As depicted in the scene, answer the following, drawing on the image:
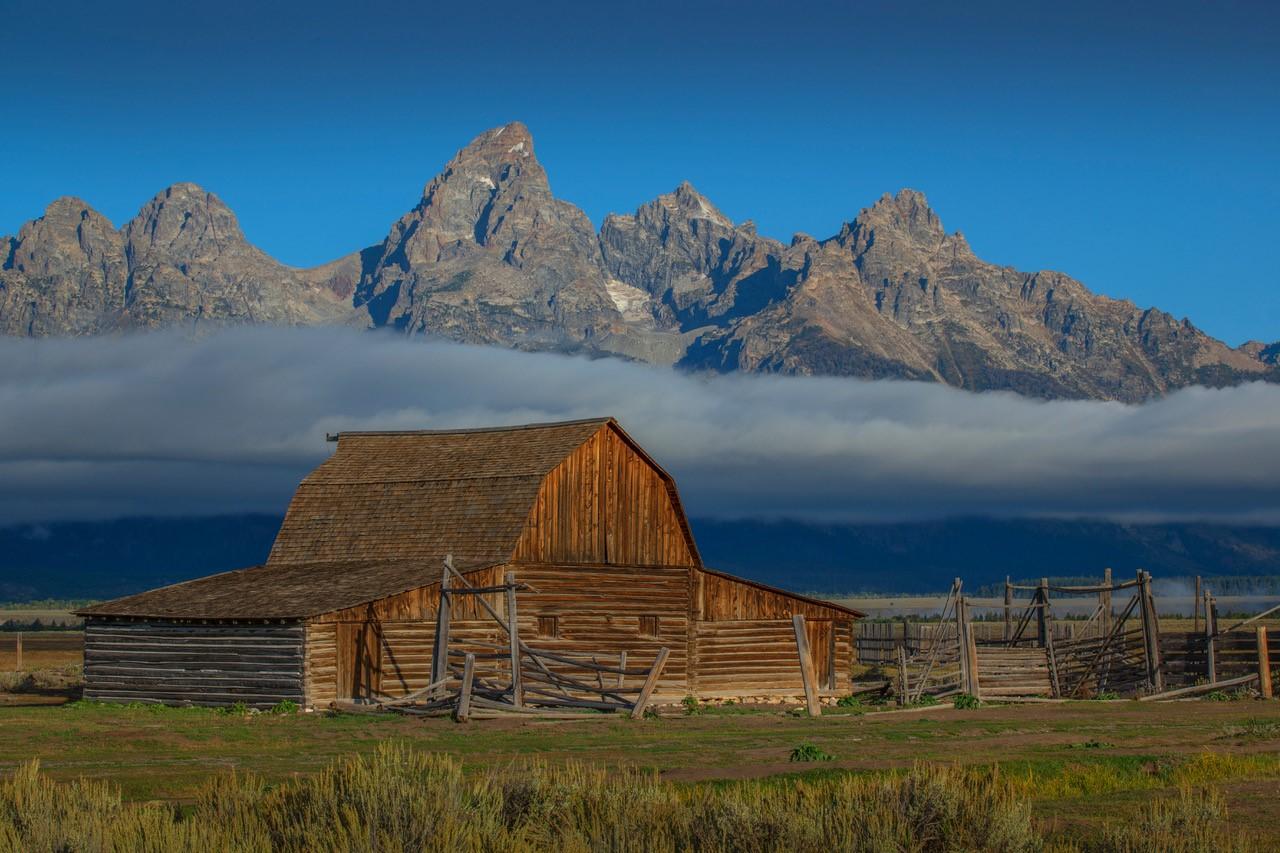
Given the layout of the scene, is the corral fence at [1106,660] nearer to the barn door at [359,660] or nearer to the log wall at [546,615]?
the log wall at [546,615]

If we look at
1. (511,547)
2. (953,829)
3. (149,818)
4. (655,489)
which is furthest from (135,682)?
(953,829)

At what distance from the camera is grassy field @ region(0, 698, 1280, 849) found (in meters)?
23.0

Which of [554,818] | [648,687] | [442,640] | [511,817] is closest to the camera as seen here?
[554,818]

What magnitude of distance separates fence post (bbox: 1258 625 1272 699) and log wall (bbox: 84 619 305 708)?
2684cm

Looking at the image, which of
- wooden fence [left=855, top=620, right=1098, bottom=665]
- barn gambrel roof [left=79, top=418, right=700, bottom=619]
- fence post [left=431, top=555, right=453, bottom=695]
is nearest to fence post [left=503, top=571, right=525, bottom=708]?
fence post [left=431, top=555, right=453, bottom=695]

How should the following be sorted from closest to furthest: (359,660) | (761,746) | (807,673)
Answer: (761,746)
(807,673)
(359,660)

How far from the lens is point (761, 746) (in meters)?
Answer: 30.4

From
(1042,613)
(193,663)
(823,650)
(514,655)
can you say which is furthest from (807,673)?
(193,663)

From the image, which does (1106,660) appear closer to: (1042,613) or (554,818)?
(1042,613)

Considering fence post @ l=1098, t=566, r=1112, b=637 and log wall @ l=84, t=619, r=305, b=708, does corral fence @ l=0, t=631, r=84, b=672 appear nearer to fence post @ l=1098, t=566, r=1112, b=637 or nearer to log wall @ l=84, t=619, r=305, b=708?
log wall @ l=84, t=619, r=305, b=708

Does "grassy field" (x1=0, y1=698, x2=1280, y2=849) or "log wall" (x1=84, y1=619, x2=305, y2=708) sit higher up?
"log wall" (x1=84, y1=619, x2=305, y2=708)

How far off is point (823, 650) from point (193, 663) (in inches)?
775

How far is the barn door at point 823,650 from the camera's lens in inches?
1951

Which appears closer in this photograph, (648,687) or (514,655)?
(648,687)
